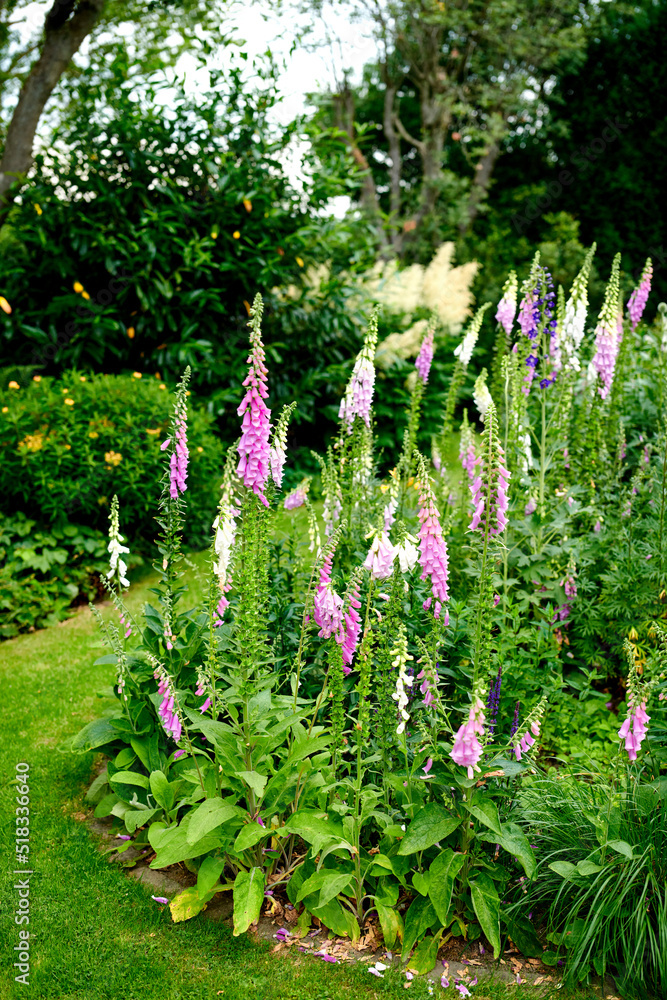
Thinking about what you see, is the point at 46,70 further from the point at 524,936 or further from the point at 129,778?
the point at 524,936

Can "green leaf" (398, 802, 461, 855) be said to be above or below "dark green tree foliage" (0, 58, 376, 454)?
below

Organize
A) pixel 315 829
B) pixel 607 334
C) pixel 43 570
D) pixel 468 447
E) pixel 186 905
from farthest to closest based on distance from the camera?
1. pixel 43 570
2. pixel 468 447
3. pixel 607 334
4. pixel 186 905
5. pixel 315 829

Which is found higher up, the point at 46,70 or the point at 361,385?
the point at 46,70

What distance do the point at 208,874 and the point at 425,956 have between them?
781mm

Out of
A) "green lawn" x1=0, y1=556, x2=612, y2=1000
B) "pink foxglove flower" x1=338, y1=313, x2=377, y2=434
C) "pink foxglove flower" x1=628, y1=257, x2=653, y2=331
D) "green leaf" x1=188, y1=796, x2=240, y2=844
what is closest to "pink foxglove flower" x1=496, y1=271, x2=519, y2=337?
"pink foxglove flower" x1=338, y1=313, x2=377, y2=434

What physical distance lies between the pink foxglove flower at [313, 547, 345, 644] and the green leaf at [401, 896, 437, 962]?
3.03 ft

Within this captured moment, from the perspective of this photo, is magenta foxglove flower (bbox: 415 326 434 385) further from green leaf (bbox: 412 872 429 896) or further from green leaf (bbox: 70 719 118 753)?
green leaf (bbox: 412 872 429 896)

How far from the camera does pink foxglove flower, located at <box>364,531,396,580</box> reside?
2635 mm

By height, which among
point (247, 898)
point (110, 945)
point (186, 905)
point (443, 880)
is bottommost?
point (110, 945)

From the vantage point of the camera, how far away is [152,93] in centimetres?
765

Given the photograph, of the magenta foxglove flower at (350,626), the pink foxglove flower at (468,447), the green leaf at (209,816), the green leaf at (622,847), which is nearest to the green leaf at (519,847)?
the green leaf at (622,847)

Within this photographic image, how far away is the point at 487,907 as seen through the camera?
266 centimetres

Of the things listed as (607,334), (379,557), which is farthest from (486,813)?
(607,334)

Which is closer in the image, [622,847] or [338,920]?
[622,847]
